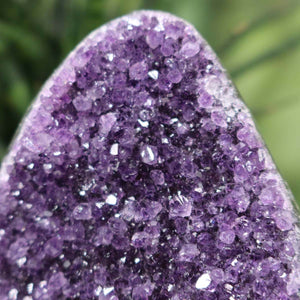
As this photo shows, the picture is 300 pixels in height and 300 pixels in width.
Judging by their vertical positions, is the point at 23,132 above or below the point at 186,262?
above

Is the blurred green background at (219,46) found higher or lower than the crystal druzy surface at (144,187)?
higher

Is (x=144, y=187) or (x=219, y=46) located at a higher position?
(x=219, y=46)

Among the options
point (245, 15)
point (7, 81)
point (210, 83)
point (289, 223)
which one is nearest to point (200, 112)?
point (210, 83)

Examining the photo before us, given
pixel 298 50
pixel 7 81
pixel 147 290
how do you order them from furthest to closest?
pixel 298 50
pixel 7 81
pixel 147 290

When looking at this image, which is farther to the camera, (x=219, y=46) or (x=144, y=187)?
(x=219, y=46)

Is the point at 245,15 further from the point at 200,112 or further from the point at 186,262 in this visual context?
the point at 186,262
